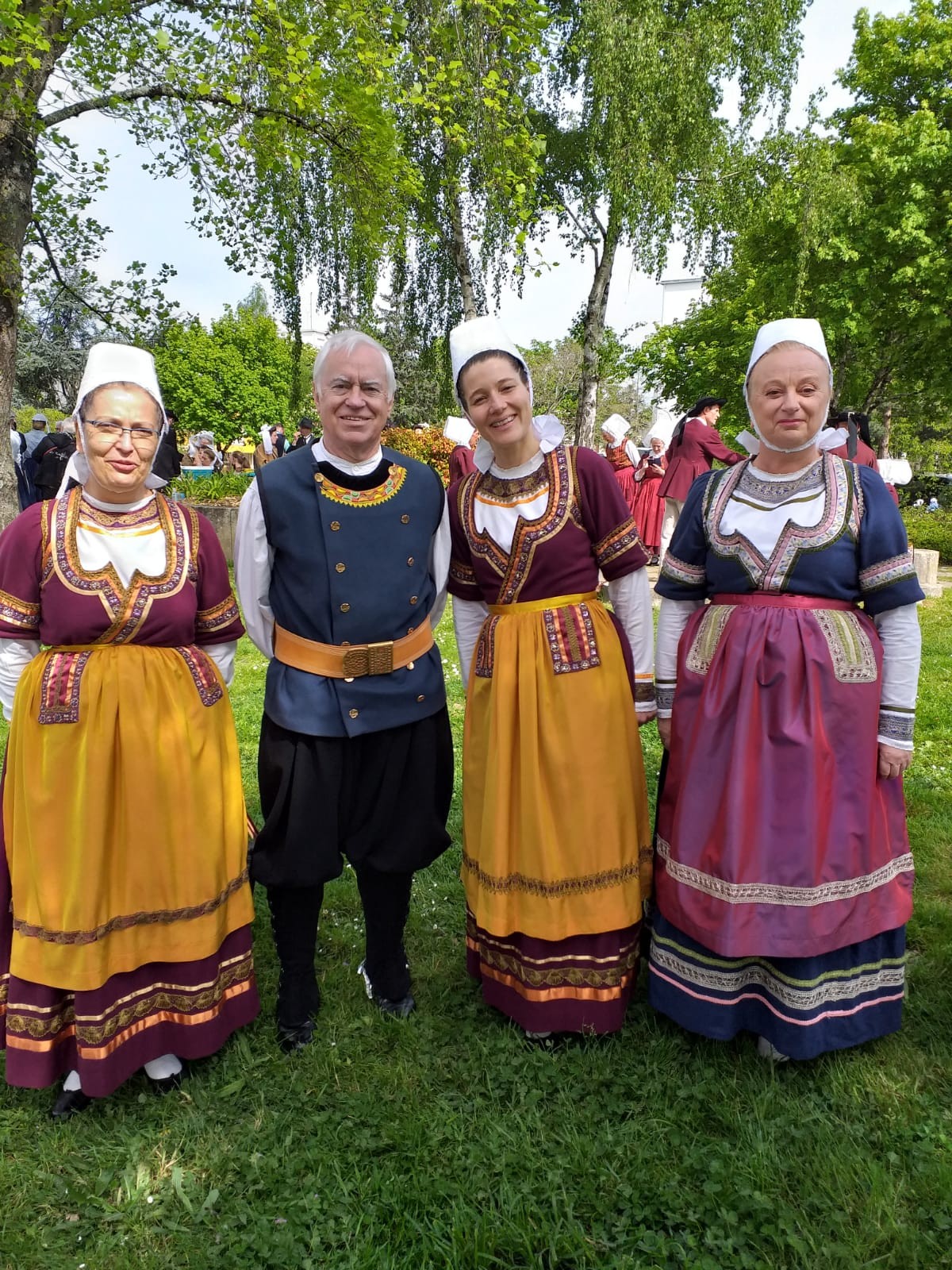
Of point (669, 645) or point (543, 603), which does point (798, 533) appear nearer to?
point (669, 645)

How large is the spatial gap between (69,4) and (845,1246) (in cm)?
935

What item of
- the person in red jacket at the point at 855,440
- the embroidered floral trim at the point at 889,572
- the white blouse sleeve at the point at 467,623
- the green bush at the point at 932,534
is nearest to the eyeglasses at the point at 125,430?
the white blouse sleeve at the point at 467,623

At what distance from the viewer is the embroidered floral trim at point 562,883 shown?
2363 millimetres

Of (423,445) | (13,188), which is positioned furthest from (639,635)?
(423,445)

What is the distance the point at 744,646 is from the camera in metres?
2.19

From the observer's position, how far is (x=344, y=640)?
89.7 inches

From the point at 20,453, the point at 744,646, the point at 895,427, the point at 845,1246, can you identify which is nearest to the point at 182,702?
the point at 744,646

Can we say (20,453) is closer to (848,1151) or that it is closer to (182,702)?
(182,702)

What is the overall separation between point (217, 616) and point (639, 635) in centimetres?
129

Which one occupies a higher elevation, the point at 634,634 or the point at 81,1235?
the point at 634,634

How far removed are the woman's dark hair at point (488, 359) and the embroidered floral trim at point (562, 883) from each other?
1.42 m

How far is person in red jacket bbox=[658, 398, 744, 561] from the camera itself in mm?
8609

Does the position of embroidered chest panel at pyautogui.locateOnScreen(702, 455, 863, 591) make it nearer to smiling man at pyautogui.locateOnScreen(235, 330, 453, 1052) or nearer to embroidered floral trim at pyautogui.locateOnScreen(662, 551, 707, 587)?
embroidered floral trim at pyautogui.locateOnScreen(662, 551, 707, 587)

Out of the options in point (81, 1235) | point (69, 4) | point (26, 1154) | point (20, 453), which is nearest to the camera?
point (81, 1235)
